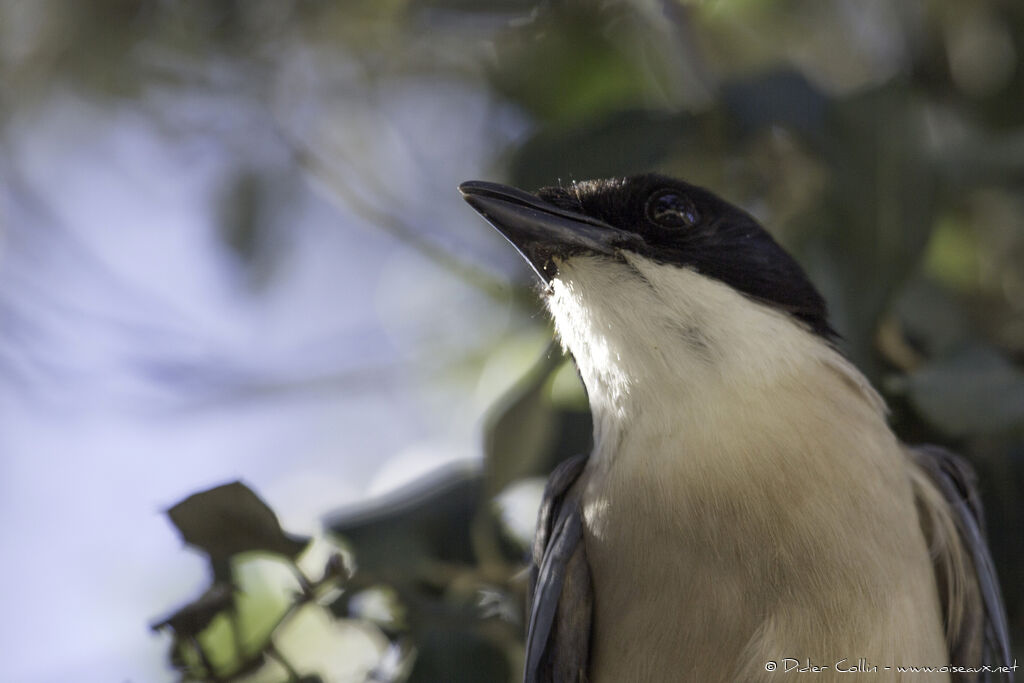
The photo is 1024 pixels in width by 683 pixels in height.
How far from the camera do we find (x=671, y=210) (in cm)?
169

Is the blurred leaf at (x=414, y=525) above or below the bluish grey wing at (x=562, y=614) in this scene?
above

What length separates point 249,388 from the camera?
7.51 feet

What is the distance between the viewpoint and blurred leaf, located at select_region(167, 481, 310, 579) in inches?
61.1


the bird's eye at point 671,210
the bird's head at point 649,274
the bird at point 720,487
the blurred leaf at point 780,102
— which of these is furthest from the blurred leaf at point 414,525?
the blurred leaf at point 780,102

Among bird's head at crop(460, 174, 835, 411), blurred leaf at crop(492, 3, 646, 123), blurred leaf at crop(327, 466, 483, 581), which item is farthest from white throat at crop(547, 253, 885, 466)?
blurred leaf at crop(492, 3, 646, 123)

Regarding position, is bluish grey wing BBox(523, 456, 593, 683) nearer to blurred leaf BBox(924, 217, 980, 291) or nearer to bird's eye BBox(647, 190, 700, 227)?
bird's eye BBox(647, 190, 700, 227)

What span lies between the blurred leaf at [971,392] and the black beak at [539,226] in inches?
25.7

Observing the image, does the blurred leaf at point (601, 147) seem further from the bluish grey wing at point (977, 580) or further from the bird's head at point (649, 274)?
the bluish grey wing at point (977, 580)

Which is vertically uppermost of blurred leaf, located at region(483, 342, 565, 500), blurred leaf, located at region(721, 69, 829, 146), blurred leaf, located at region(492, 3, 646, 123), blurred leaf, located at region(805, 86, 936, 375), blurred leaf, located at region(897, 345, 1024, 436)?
blurred leaf, located at region(492, 3, 646, 123)

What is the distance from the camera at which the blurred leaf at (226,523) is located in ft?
5.09

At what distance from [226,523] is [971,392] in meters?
1.37

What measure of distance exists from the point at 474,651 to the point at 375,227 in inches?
43.5

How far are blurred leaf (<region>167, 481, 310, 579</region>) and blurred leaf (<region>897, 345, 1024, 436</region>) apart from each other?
4.04ft

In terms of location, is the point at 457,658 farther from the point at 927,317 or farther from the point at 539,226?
the point at 927,317
